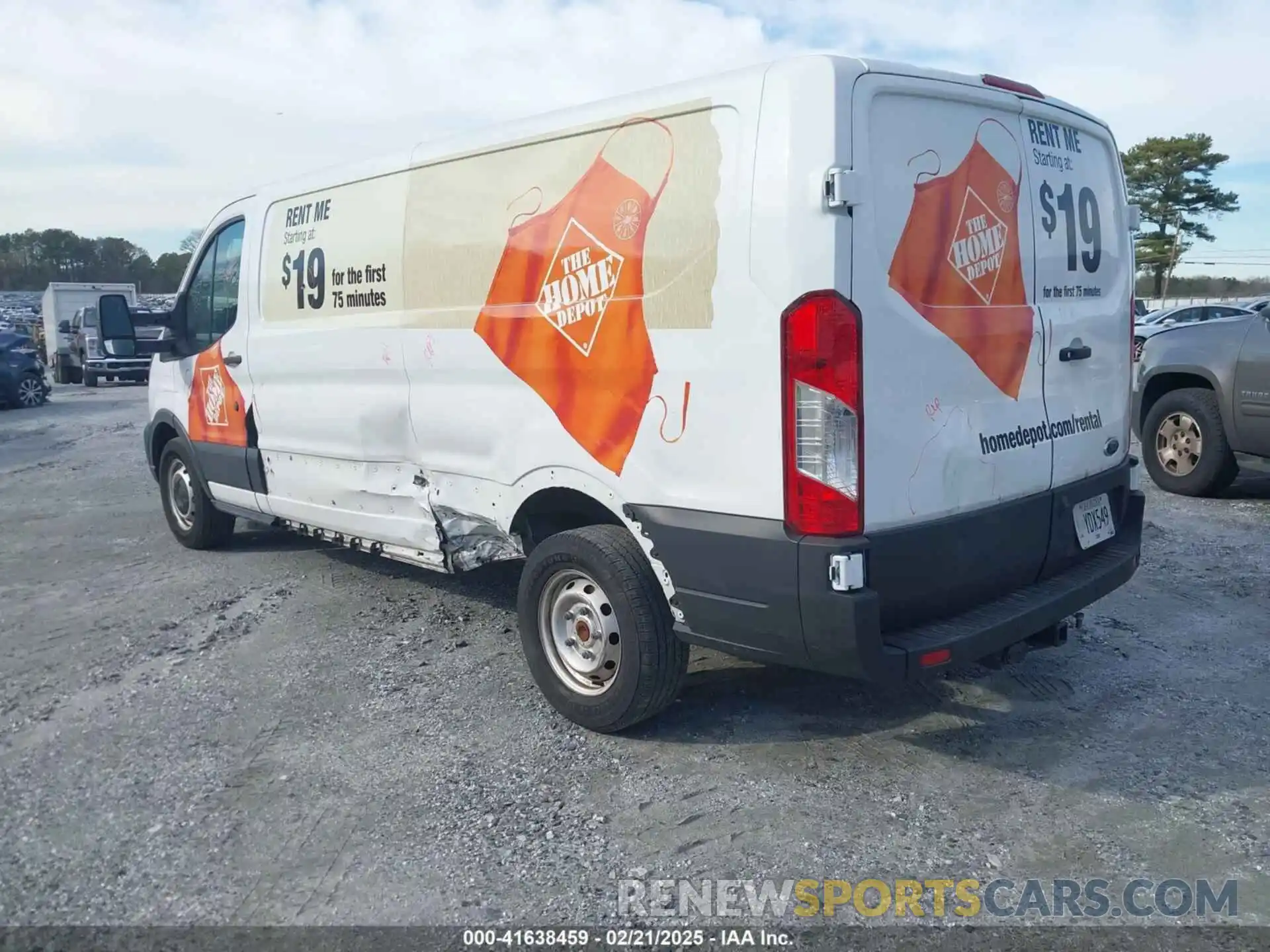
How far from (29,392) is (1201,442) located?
63.8 ft

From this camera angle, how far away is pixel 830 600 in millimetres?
3121

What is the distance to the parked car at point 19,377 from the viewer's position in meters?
19.0

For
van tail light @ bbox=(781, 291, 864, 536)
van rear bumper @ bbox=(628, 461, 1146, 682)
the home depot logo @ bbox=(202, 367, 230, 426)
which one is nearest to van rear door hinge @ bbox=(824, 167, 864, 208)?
van tail light @ bbox=(781, 291, 864, 536)

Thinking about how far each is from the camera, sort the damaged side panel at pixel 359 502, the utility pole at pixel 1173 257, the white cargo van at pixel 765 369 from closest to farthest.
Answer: the white cargo van at pixel 765 369 → the damaged side panel at pixel 359 502 → the utility pole at pixel 1173 257

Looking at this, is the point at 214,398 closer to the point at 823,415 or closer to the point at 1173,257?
the point at 823,415

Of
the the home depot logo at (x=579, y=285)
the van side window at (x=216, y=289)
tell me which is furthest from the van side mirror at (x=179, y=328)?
the the home depot logo at (x=579, y=285)

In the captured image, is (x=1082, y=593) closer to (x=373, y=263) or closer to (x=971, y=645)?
(x=971, y=645)

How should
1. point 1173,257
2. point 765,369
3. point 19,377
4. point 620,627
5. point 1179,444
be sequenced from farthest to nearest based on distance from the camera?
point 1173,257 < point 19,377 < point 1179,444 < point 620,627 < point 765,369

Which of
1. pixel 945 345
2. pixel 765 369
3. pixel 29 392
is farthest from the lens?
pixel 29 392

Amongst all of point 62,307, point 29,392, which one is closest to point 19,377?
point 29,392

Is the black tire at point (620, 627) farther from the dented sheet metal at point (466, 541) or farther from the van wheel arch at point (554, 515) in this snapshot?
the dented sheet metal at point (466, 541)

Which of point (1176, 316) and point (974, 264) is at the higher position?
point (1176, 316)

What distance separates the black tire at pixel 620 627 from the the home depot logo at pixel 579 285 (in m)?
0.72

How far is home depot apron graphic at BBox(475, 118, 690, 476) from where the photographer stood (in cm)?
356
